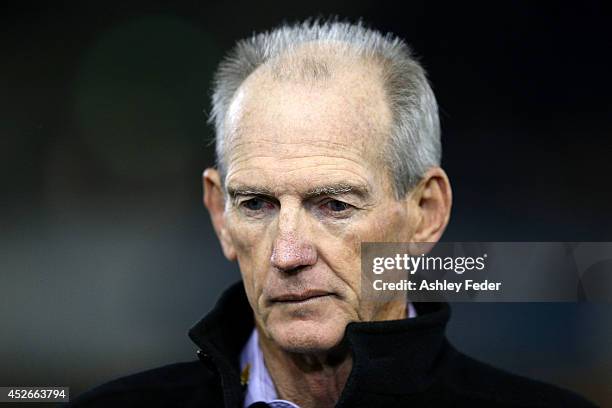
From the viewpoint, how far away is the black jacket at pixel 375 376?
136cm

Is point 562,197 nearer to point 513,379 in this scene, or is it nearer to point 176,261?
point 513,379

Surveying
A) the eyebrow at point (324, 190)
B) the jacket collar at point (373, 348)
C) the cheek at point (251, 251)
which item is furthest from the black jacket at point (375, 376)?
the eyebrow at point (324, 190)

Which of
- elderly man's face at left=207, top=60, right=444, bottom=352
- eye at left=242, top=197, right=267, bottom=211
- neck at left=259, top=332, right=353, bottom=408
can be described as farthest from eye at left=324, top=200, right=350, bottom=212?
neck at left=259, top=332, right=353, bottom=408

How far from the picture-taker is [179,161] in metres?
2.01

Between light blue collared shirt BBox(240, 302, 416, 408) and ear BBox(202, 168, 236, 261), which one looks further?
ear BBox(202, 168, 236, 261)

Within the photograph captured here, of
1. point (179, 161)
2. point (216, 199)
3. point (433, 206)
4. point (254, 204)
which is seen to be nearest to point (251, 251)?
point (254, 204)

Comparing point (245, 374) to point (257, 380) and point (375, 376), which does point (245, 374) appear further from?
point (375, 376)

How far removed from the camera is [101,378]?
1.71 m

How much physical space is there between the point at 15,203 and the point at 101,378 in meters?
0.42

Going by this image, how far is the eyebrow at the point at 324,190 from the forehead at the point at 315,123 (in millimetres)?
24

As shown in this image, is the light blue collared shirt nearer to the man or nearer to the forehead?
the man

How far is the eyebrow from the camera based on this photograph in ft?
4.51

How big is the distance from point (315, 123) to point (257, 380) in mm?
478

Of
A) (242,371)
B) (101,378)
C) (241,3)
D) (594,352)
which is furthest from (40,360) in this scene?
(594,352)
